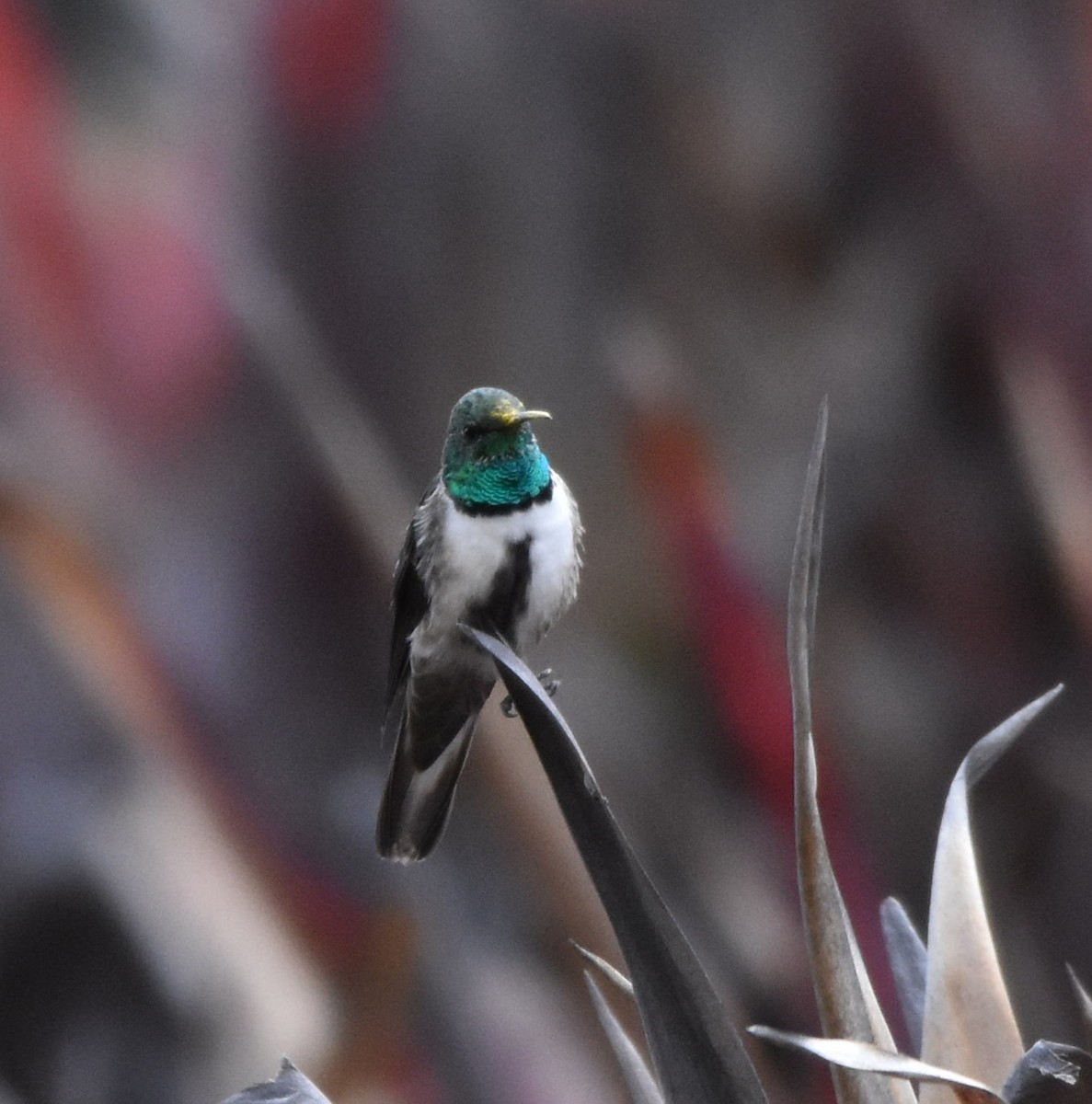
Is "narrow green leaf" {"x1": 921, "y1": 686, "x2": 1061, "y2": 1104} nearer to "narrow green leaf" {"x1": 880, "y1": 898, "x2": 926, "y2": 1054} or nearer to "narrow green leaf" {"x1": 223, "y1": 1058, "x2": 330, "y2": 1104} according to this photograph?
"narrow green leaf" {"x1": 880, "y1": 898, "x2": 926, "y2": 1054}

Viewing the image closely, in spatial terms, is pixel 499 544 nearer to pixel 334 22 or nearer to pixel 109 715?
pixel 109 715

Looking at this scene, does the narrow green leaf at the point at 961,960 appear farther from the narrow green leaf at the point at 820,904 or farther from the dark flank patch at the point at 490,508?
the dark flank patch at the point at 490,508

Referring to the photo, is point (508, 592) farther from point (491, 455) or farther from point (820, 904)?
point (820, 904)

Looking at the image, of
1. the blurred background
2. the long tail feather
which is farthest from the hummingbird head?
the blurred background

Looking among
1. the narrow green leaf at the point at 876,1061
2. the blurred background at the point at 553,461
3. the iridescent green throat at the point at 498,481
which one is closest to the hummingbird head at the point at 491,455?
the iridescent green throat at the point at 498,481

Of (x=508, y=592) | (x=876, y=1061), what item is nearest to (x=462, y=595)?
(x=508, y=592)

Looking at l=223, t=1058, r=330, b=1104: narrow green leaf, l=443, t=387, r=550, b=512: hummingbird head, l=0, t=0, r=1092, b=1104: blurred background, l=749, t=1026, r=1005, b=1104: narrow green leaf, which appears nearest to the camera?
l=749, t=1026, r=1005, b=1104: narrow green leaf

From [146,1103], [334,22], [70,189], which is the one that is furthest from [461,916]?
[334,22]
